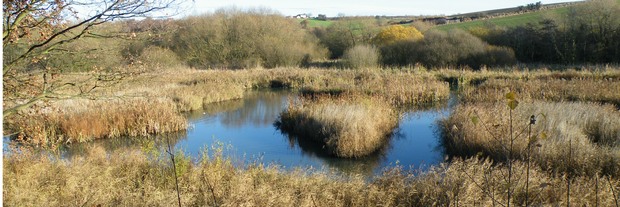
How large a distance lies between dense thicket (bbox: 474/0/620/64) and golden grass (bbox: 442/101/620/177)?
18720 millimetres

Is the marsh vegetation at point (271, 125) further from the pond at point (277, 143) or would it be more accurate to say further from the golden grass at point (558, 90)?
the pond at point (277, 143)

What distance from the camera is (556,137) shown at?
25.8 feet

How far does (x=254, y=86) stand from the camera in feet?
76.2

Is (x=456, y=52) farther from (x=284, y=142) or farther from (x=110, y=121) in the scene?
(x=110, y=121)

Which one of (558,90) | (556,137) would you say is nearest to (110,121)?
(556,137)

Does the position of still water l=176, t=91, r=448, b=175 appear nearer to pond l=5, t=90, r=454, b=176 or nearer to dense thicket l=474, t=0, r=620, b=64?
pond l=5, t=90, r=454, b=176

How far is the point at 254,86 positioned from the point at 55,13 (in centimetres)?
1842

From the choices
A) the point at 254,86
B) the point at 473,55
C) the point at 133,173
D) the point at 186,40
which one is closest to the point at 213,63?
the point at 186,40

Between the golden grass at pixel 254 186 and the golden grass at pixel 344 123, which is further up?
the golden grass at pixel 254 186

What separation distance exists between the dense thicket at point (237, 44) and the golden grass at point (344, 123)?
1730 cm

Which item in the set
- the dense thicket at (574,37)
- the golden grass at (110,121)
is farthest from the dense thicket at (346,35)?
the golden grass at (110,121)

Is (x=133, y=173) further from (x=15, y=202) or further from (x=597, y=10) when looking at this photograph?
(x=597, y=10)

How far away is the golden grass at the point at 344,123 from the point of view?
30.0 ft

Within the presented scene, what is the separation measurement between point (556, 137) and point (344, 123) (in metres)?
3.80
